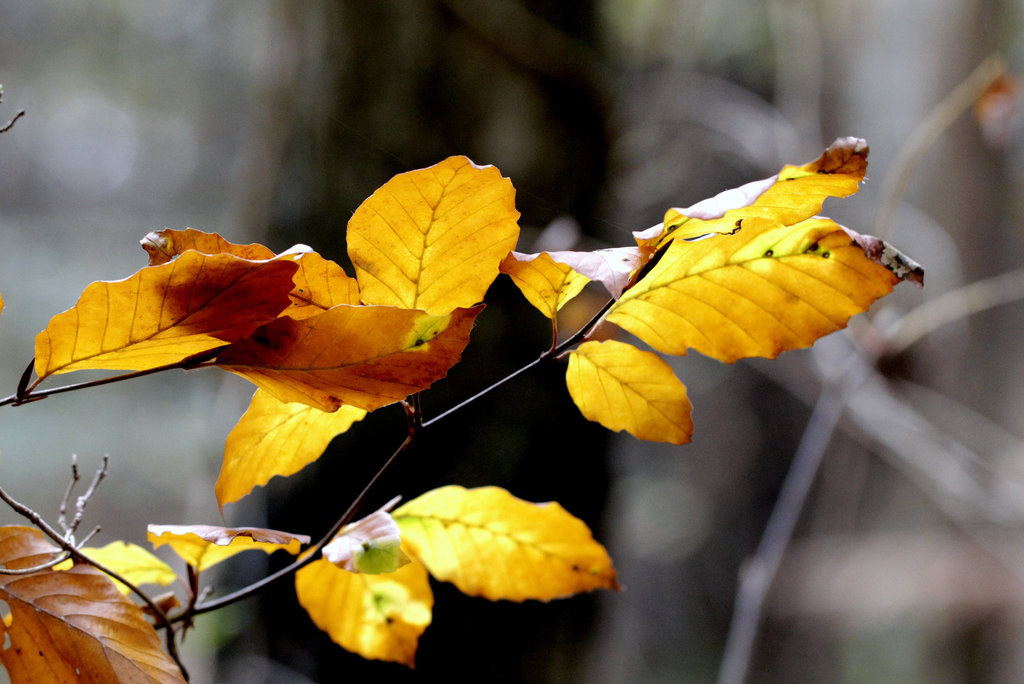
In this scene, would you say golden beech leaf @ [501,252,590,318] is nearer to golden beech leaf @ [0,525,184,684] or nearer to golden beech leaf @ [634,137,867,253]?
golden beech leaf @ [634,137,867,253]

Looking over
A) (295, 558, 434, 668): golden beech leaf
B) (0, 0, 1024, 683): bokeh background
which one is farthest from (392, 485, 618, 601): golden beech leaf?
(0, 0, 1024, 683): bokeh background

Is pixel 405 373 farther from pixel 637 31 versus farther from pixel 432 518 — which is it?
pixel 637 31

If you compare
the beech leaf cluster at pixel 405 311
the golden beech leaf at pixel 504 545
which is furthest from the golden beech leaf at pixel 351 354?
the golden beech leaf at pixel 504 545

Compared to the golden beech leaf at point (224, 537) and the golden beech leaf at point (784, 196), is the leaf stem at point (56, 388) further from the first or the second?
the golden beech leaf at point (784, 196)

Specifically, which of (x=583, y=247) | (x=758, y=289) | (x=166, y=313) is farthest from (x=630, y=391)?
(x=583, y=247)

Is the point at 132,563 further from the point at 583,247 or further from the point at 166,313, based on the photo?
the point at 583,247

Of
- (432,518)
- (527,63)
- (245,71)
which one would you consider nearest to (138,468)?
(245,71)
